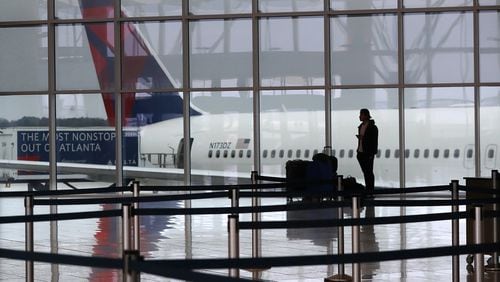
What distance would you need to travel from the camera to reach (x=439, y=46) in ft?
74.0

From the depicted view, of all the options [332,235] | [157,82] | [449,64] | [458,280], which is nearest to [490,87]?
[449,64]

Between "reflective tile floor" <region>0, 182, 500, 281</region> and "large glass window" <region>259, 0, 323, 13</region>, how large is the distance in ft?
17.3

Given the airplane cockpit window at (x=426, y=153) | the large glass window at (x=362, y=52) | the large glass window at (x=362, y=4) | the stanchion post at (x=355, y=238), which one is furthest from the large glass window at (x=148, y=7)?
the stanchion post at (x=355, y=238)

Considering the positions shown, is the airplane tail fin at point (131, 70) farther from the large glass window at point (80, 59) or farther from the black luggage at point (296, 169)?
the black luggage at point (296, 169)

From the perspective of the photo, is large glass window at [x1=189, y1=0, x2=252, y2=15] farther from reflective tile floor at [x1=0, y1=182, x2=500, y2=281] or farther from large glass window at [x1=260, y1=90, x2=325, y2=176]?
reflective tile floor at [x1=0, y1=182, x2=500, y2=281]

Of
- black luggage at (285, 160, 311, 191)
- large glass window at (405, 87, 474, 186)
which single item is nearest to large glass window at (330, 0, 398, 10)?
large glass window at (405, 87, 474, 186)

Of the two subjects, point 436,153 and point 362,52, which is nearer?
point 362,52

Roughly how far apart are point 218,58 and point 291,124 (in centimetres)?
222

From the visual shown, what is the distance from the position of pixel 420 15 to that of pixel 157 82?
5.48 meters

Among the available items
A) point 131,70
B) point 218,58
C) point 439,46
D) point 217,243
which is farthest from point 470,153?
point 217,243

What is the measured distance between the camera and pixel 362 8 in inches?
869

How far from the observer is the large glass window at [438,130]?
22484 mm

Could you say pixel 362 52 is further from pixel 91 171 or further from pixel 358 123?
pixel 91 171

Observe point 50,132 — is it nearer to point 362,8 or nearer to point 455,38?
point 362,8
